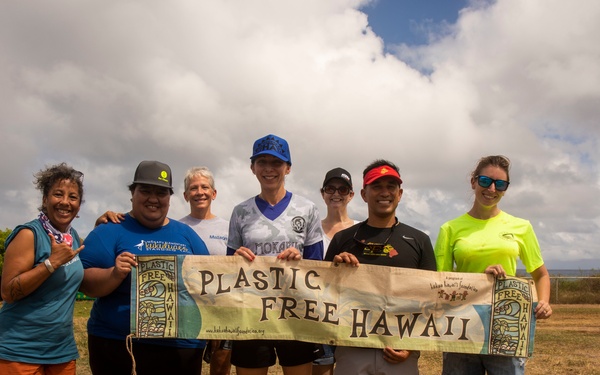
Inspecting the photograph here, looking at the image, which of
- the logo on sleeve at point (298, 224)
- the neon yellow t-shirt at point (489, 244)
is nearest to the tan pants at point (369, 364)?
the neon yellow t-shirt at point (489, 244)

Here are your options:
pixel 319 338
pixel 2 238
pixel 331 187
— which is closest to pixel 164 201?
pixel 319 338

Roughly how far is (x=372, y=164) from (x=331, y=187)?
1603mm

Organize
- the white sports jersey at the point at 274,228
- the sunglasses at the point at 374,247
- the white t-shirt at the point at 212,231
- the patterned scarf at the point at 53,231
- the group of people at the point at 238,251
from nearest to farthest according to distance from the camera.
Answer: the group of people at the point at 238,251 < the patterned scarf at the point at 53,231 < the sunglasses at the point at 374,247 < the white sports jersey at the point at 274,228 < the white t-shirt at the point at 212,231

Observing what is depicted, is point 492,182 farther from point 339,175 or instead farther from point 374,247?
point 339,175

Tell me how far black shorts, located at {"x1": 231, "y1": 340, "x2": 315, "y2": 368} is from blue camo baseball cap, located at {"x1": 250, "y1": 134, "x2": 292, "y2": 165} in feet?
5.31

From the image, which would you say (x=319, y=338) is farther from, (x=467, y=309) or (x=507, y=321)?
(x=507, y=321)

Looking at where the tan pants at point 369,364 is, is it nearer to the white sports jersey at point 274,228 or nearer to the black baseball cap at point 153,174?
the white sports jersey at point 274,228

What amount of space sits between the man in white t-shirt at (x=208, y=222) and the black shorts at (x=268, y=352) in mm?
1509

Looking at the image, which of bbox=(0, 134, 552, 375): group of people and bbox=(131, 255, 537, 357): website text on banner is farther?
bbox=(131, 255, 537, 357): website text on banner

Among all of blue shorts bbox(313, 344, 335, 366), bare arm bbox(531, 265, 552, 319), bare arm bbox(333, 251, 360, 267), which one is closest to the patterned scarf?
bare arm bbox(333, 251, 360, 267)

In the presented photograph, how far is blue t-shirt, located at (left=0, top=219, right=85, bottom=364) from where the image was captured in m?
3.73

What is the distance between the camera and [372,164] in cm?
446

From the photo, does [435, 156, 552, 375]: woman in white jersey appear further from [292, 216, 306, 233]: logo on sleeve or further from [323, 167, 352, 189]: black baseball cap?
[323, 167, 352, 189]: black baseball cap

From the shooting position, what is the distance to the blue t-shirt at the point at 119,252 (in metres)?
4.10
